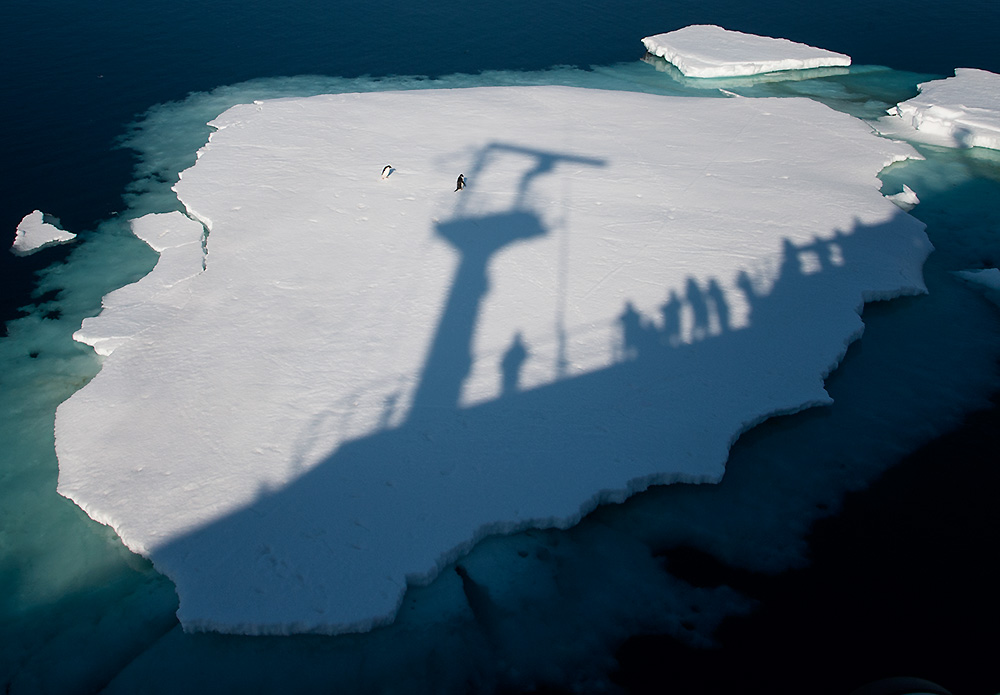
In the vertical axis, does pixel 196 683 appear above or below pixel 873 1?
below

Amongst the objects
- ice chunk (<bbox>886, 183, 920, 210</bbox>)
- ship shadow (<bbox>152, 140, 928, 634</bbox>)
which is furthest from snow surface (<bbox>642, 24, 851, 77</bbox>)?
ship shadow (<bbox>152, 140, 928, 634</bbox>)

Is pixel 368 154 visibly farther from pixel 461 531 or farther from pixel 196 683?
pixel 196 683

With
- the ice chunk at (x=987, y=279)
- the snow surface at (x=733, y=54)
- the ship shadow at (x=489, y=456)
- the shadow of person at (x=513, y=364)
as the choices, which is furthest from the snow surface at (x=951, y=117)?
the shadow of person at (x=513, y=364)

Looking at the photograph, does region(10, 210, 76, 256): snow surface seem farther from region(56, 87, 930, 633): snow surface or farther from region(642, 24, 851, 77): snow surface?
region(642, 24, 851, 77): snow surface

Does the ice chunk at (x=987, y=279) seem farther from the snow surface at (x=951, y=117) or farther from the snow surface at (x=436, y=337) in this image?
the snow surface at (x=951, y=117)

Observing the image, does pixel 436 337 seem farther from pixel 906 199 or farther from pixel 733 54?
pixel 733 54

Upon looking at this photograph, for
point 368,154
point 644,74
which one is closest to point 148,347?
point 368,154
